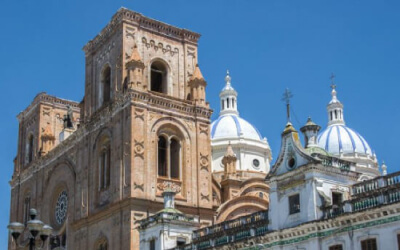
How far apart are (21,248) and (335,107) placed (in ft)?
144

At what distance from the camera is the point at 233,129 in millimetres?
79812

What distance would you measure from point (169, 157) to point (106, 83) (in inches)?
369

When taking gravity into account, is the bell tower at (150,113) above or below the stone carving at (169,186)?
above

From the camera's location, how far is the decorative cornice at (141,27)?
2127 inches

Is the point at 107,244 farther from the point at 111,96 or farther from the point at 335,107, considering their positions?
the point at 335,107

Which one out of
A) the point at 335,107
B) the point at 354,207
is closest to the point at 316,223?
the point at 354,207

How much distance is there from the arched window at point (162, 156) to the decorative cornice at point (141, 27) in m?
9.06

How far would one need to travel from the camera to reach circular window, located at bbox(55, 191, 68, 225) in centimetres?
5897

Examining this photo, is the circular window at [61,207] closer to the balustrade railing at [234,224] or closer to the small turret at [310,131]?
the balustrade railing at [234,224]

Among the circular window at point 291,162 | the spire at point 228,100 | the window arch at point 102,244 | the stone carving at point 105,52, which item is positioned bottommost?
the window arch at point 102,244

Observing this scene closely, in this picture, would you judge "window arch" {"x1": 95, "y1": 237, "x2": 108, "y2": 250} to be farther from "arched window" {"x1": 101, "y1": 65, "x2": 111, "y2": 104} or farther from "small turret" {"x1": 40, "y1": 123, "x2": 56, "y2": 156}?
"small turret" {"x1": 40, "y1": 123, "x2": 56, "y2": 156}

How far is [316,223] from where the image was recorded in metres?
32.0

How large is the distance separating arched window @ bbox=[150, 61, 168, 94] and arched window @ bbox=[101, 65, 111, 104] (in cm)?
351

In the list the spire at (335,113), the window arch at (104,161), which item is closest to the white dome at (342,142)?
the spire at (335,113)
